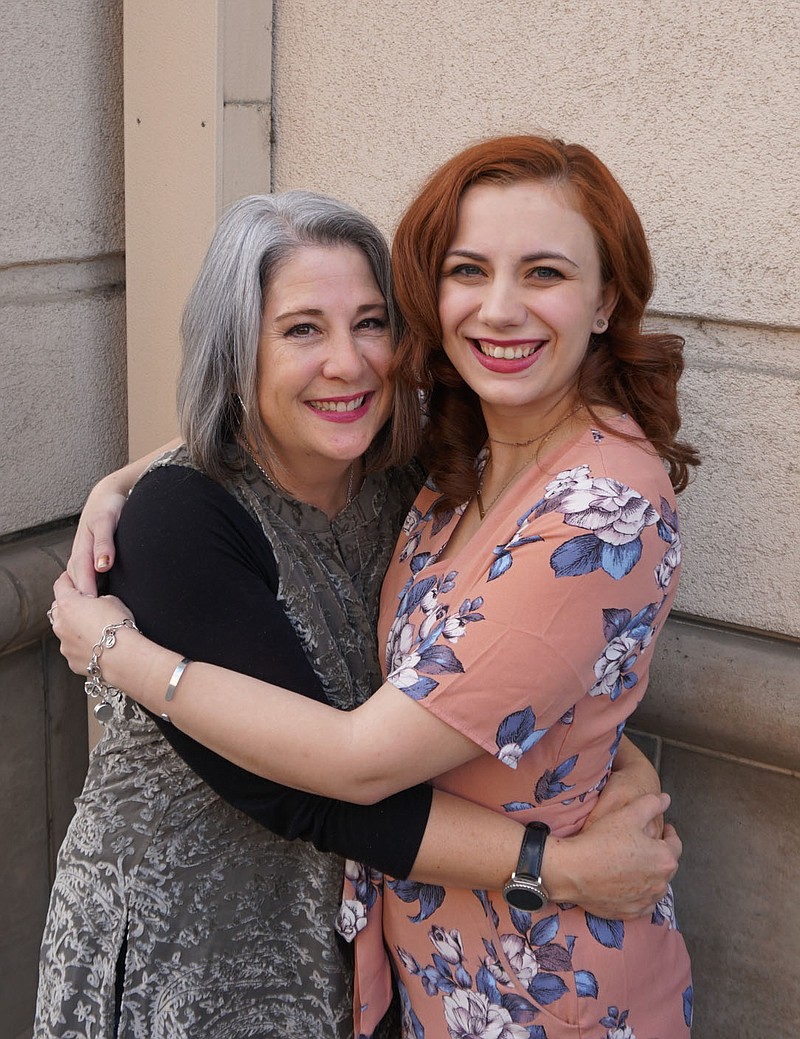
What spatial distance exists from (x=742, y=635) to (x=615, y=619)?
3.34 ft

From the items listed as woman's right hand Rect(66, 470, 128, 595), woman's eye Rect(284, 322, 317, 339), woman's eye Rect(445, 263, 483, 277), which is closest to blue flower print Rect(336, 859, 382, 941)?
woman's right hand Rect(66, 470, 128, 595)

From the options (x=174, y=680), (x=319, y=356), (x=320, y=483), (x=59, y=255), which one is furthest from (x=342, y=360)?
(x=59, y=255)

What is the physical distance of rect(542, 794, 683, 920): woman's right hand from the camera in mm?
1881

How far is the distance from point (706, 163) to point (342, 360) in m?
1.01

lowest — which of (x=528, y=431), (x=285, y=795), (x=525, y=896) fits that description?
(x=525, y=896)

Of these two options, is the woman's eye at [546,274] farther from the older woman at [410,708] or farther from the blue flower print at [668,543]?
the blue flower print at [668,543]

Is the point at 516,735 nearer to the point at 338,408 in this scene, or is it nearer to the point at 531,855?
the point at 531,855

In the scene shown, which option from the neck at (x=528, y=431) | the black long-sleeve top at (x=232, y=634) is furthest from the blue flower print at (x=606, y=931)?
the neck at (x=528, y=431)

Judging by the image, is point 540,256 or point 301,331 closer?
point 540,256

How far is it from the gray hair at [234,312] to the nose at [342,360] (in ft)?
0.45

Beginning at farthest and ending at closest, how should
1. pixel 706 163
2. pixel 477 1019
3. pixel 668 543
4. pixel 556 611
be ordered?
pixel 706 163 → pixel 477 1019 → pixel 668 543 → pixel 556 611

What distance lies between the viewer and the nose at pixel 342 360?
6.68 feet

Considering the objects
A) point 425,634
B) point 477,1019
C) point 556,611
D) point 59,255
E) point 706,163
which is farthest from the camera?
point 59,255

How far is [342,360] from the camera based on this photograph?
80.4 inches
